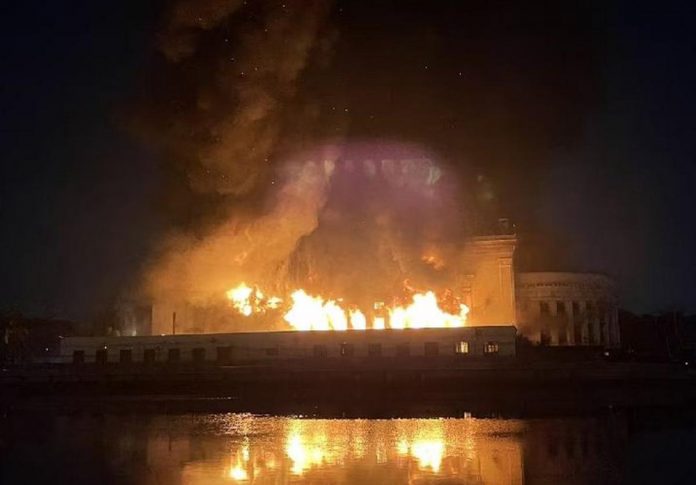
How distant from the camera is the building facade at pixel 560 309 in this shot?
60625 mm

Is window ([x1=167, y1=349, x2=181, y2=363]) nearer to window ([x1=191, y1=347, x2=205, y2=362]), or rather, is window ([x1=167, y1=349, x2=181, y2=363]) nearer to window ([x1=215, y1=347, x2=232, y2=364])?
window ([x1=191, y1=347, x2=205, y2=362])

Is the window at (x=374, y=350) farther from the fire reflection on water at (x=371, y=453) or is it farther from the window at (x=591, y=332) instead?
the fire reflection on water at (x=371, y=453)

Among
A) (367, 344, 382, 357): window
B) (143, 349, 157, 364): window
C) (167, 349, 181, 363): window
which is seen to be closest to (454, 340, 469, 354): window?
(367, 344, 382, 357): window

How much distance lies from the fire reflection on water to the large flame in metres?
30.1

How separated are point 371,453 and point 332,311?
39336 millimetres

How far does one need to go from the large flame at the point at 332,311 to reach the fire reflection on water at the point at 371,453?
3009cm

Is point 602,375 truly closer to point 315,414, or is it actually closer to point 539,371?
point 539,371

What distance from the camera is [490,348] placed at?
46469mm

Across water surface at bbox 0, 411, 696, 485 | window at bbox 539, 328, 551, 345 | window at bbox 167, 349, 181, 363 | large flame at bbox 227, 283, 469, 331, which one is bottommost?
water surface at bbox 0, 411, 696, 485

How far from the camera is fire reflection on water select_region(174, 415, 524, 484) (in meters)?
14.8

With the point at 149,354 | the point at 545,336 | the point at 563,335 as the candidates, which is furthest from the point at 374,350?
the point at 563,335

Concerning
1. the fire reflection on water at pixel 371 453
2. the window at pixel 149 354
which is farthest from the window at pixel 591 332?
the fire reflection on water at pixel 371 453

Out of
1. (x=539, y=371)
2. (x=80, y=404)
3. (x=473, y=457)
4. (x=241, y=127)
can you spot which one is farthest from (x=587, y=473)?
(x=241, y=127)

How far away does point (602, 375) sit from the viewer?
1380 inches
